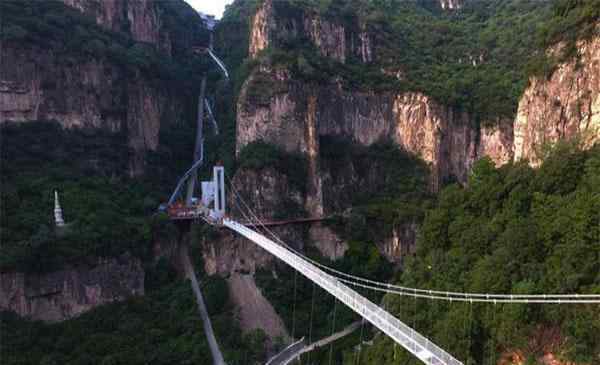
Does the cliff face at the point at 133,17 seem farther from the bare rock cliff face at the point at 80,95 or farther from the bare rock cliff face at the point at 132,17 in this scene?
the bare rock cliff face at the point at 80,95

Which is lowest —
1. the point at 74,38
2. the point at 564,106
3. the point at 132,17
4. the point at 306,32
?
the point at 564,106

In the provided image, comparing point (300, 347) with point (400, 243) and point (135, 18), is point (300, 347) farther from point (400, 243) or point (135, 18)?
point (135, 18)

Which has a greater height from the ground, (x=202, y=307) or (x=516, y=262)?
(x=516, y=262)

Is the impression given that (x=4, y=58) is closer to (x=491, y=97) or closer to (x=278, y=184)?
(x=278, y=184)

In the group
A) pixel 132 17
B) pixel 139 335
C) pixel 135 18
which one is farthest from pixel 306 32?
pixel 139 335

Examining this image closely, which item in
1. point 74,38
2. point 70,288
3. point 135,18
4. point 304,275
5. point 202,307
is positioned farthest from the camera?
point 135,18

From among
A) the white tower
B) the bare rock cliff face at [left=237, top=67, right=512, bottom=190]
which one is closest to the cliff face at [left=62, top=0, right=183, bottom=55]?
the bare rock cliff face at [left=237, top=67, right=512, bottom=190]

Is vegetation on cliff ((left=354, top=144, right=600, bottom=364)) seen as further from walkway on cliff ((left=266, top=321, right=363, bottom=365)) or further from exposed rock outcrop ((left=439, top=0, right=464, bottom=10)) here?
exposed rock outcrop ((left=439, top=0, right=464, bottom=10))

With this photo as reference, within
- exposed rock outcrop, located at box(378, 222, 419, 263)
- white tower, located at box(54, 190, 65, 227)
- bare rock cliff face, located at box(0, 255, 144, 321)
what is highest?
white tower, located at box(54, 190, 65, 227)
